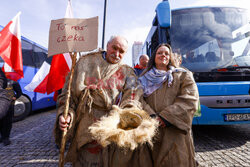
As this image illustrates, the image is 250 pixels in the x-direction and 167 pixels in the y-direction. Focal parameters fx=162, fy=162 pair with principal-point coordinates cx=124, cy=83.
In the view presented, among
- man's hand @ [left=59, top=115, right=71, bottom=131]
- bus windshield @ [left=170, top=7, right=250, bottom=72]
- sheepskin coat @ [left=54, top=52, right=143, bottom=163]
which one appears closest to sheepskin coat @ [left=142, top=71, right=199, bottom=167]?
sheepskin coat @ [left=54, top=52, right=143, bottom=163]

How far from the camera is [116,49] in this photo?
177 centimetres

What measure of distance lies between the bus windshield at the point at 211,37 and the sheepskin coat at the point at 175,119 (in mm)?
2117

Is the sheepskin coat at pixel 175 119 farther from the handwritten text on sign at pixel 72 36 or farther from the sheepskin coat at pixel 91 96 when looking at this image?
the handwritten text on sign at pixel 72 36

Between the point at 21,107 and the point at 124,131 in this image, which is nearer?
the point at 124,131

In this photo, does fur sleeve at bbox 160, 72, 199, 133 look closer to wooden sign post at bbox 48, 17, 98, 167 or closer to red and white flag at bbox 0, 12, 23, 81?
wooden sign post at bbox 48, 17, 98, 167

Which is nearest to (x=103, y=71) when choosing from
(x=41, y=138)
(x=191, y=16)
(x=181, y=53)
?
(x=181, y=53)

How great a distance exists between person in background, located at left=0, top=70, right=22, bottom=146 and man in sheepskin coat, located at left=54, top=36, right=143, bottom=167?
2.32 m

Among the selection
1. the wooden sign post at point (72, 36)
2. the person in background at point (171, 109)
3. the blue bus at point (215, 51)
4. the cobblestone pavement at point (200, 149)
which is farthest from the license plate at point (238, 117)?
the wooden sign post at point (72, 36)

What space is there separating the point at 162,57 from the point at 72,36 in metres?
1.09

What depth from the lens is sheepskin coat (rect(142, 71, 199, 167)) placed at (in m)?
1.64

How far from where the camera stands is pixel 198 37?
3.98 meters

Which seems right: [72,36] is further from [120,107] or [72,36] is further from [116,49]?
[120,107]

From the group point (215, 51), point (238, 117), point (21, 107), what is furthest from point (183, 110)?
point (21, 107)

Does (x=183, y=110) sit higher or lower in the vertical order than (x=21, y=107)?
higher
